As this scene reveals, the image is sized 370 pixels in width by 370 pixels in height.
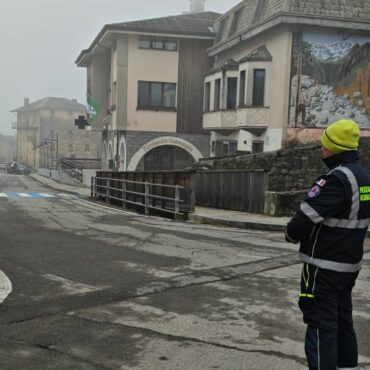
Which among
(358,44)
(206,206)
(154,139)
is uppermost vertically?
(358,44)

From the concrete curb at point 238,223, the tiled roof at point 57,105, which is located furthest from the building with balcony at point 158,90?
the tiled roof at point 57,105

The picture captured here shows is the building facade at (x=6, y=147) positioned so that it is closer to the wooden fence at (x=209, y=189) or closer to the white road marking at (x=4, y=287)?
the wooden fence at (x=209, y=189)

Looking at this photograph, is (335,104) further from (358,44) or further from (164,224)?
(164,224)

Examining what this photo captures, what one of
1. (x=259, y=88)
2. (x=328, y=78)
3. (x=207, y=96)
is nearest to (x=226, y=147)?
(x=207, y=96)

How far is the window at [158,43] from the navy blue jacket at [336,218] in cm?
2834

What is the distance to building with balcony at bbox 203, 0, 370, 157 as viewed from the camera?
21.3m

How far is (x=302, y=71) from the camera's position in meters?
21.7

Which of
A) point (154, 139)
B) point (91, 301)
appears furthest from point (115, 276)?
point (154, 139)

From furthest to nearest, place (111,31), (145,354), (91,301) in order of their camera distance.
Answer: (111,31), (91,301), (145,354)

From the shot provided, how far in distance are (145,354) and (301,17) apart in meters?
19.4

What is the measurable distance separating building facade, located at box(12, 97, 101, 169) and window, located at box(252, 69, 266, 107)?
66559mm

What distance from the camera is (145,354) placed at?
4168mm

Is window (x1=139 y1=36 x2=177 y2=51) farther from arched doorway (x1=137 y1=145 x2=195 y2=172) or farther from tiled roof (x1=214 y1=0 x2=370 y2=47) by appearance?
tiled roof (x1=214 y1=0 x2=370 y2=47)

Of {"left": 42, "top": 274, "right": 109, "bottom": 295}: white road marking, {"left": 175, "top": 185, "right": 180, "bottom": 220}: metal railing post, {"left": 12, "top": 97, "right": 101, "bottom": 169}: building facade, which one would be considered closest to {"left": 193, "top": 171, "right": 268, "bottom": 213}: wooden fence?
{"left": 175, "top": 185, "right": 180, "bottom": 220}: metal railing post
